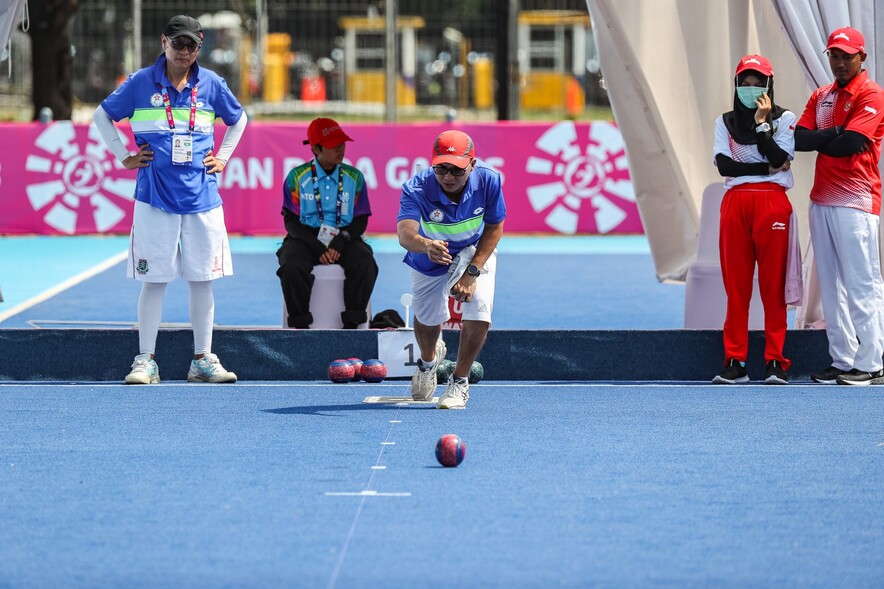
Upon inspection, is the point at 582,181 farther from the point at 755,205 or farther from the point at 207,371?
the point at 207,371

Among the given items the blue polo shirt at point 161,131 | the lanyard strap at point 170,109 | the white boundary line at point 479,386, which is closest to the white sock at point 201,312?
the white boundary line at point 479,386

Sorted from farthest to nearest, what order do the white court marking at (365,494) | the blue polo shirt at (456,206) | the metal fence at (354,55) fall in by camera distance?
the metal fence at (354,55), the blue polo shirt at (456,206), the white court marking at (365,494)

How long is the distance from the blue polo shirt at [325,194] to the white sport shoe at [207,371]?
139cm

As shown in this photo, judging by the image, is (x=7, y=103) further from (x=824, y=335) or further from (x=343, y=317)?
(x=824, y=335)

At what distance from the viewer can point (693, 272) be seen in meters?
9.55

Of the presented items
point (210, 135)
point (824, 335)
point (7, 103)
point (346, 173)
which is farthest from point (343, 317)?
point (7, 103)

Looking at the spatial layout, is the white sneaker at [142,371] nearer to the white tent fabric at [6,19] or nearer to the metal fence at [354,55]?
the white tent fabric at [6,19]

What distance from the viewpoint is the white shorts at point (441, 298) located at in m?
7.72

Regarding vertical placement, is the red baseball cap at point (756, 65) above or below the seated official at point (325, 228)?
above

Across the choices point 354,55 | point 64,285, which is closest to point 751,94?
point 64,285

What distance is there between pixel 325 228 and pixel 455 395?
222 centimetres

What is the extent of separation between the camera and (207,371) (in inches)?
341

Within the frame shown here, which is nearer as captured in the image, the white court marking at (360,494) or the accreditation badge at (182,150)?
the white court marking at (360,494)

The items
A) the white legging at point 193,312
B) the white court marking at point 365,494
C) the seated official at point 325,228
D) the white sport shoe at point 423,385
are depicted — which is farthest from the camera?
the seated official at point 325,228
